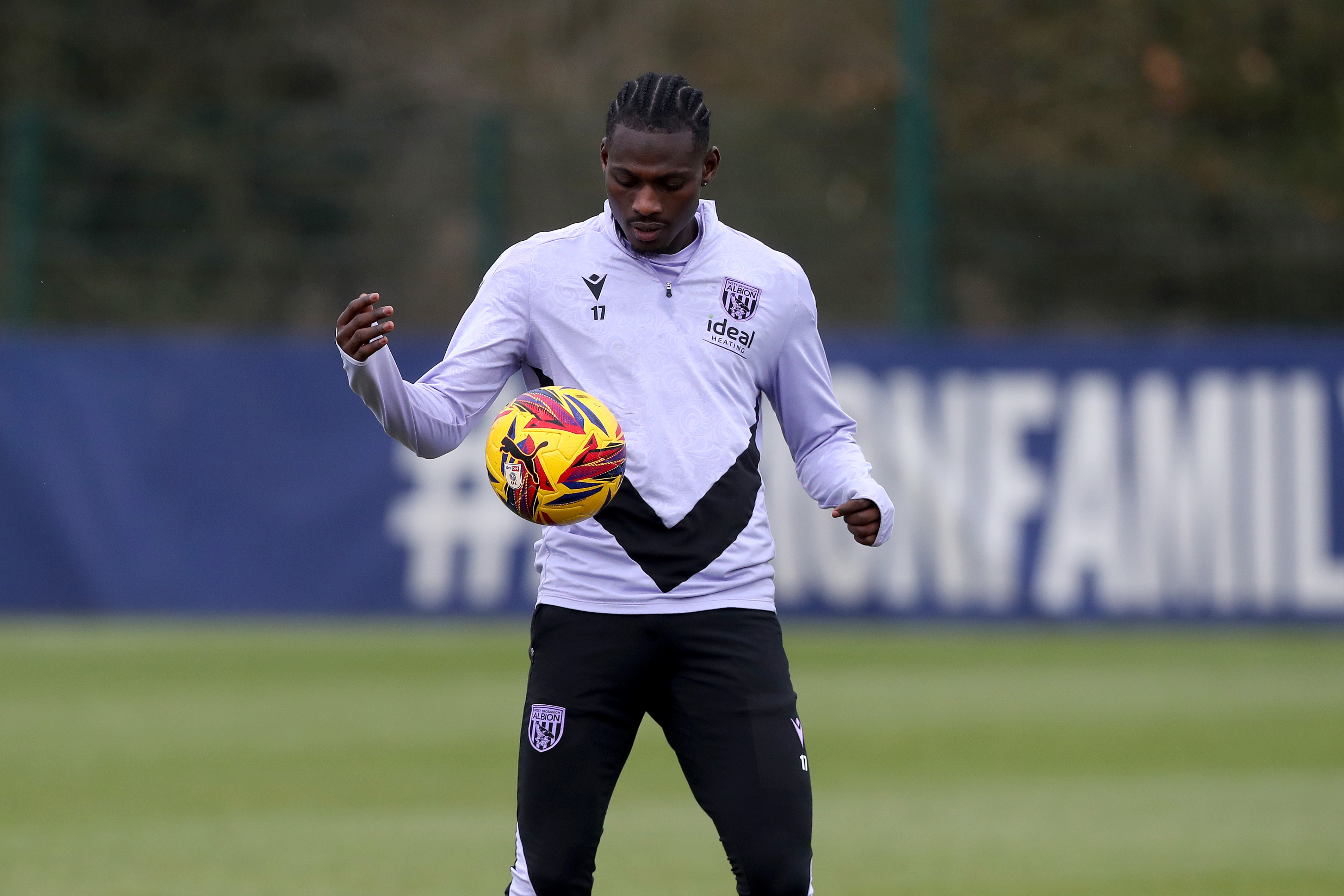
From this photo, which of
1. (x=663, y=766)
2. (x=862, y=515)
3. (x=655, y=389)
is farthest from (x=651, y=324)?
(x=663, y=766)

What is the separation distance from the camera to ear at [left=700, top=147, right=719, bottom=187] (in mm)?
4727

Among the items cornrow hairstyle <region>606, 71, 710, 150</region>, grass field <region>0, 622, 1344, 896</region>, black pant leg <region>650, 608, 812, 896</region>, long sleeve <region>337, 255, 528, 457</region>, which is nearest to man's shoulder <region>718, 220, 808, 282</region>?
cornrow hairstyle <region>606, 71, 710, 150</region>

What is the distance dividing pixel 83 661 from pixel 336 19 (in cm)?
1487

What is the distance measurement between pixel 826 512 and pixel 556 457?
10363 mm

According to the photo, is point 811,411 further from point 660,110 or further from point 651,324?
point 660,110

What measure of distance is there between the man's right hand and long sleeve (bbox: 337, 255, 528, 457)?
16cm

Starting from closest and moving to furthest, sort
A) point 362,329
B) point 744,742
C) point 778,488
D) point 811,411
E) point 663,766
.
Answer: point 362,329 < point 744,742 < point 811,411 < point 663,766 < point 778,488

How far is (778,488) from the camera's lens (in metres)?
14.4

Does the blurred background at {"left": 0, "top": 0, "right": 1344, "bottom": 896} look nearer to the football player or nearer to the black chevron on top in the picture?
the football player

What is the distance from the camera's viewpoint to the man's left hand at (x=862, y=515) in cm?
470

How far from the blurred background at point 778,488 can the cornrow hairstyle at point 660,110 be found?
13.2 feet

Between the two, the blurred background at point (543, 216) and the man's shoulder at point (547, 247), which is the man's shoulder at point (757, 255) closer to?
the man's shoulder at point (547, 247)

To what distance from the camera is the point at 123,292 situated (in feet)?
53.1

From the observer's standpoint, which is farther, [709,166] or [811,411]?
[811,411]
